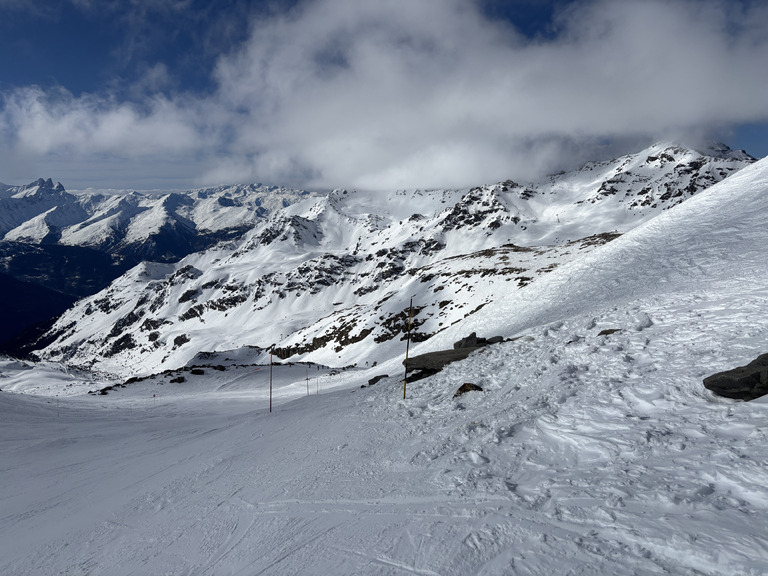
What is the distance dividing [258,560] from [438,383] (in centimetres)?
1161

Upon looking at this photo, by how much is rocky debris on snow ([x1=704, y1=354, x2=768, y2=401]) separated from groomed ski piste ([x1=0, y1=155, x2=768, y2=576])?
0.26m

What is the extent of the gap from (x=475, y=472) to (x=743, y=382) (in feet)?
22.4

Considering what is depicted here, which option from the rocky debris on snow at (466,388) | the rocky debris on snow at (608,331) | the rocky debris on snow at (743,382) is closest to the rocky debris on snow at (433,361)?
the rocky debris on snow at (466,388)

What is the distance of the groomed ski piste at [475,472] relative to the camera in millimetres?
6324

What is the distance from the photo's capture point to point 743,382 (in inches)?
354

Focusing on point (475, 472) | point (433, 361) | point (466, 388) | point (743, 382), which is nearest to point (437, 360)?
point (433, 361)

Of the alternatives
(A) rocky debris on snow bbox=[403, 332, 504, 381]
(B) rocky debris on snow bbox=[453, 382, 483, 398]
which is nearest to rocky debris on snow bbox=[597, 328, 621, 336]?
(B) rocky debris on snow bbox=[453, 382, 483, 398]

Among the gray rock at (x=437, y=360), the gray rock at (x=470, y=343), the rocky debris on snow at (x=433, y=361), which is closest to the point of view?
the rocky debris on snow at (x=433, y=361)

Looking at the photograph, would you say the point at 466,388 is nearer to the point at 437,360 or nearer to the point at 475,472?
the point at 437,360

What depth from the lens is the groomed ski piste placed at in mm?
6324

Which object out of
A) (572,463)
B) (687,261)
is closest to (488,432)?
(572,463)

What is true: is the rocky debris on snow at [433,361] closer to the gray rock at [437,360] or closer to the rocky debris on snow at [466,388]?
the gray rock at [437,360]

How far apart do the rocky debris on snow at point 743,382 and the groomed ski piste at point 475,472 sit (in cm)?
26

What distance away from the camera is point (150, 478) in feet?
42.4
